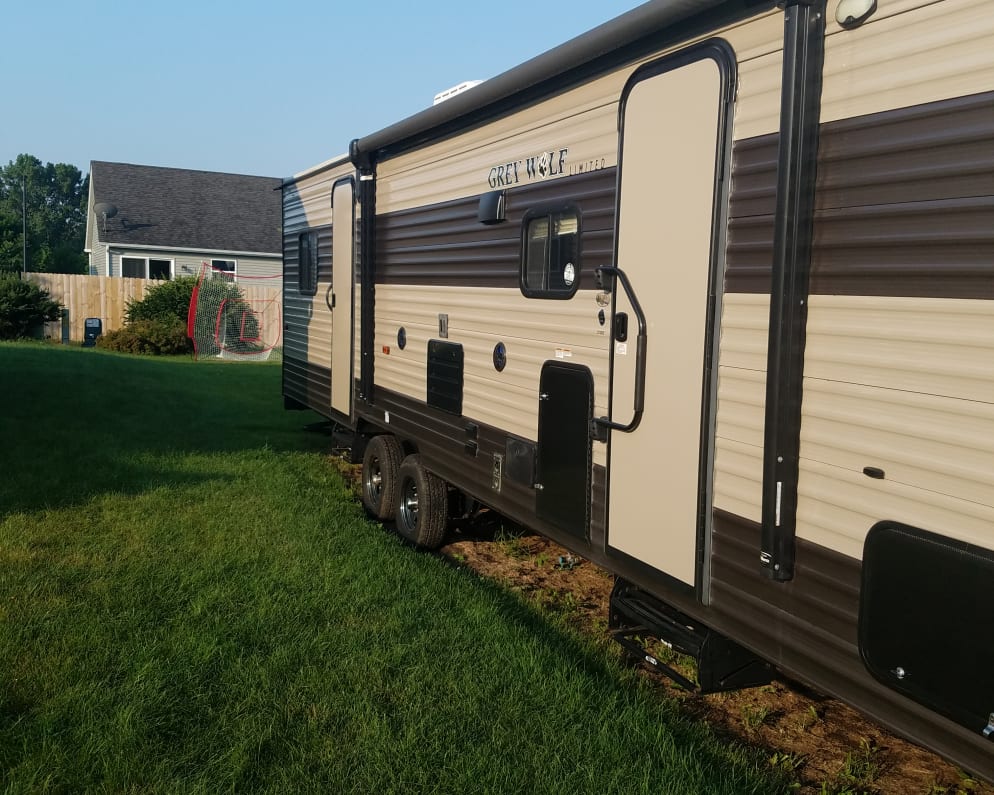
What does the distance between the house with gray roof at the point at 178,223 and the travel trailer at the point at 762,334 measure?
26453 mm

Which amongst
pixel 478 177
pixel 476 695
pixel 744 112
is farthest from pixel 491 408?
pixel 744 112

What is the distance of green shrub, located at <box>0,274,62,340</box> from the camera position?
80.6ft

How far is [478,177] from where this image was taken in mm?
5820

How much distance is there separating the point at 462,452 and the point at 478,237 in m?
1.41

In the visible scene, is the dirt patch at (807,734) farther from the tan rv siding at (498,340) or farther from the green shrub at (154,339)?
the green shrub at (154,339)

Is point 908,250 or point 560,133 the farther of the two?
point 560,133

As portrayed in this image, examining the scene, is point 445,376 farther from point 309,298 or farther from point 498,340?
point 309,298

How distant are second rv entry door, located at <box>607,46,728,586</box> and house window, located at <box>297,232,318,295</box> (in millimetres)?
5862

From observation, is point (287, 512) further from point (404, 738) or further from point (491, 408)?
point (404, 738)

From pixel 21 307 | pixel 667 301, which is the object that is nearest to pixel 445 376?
pixel 667 301

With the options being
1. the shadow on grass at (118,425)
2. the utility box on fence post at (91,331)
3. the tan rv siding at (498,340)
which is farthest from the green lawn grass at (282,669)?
the utility box on fence post at (91,331)

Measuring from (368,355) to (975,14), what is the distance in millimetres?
5858

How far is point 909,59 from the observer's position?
2.66 meters

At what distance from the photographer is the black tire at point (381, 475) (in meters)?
7.28
